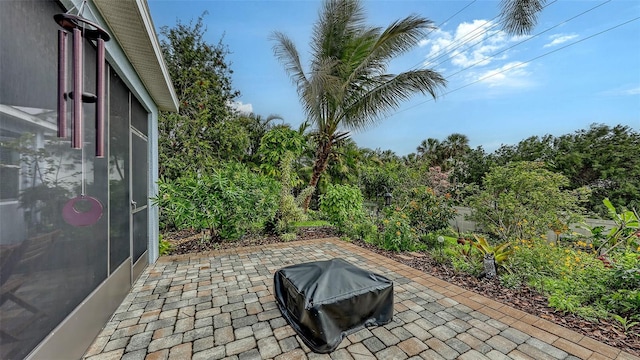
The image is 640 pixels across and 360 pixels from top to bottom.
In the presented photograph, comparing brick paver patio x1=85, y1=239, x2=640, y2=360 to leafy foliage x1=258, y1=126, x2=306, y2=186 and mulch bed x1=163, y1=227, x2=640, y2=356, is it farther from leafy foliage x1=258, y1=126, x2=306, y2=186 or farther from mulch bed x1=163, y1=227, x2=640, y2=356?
leafy foliage x1=258, y1=126, x2=306, y2=186

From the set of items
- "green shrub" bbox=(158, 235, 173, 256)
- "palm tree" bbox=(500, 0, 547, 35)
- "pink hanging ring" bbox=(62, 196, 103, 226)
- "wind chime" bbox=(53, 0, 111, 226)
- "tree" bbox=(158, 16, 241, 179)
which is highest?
"palm tree" bbox=(500, 0, 547, 35)

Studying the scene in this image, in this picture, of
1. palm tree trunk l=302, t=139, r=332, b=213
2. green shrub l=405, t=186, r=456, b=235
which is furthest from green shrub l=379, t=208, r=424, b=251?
palm tree trunk l=302, t=139, r=332, b=213

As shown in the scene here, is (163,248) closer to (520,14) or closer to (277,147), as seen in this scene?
(277,147)

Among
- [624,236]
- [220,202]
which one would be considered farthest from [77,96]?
[624,236]

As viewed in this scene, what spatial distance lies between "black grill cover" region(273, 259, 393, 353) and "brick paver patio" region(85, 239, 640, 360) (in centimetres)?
12

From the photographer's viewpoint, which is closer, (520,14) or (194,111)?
(520,14)

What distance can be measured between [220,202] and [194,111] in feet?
13.0

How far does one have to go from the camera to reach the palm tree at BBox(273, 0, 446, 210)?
698 cm

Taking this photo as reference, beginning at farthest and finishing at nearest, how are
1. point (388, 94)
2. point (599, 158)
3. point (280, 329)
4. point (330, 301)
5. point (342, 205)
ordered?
point (599, 158) < point (388, 94) < point (342, 205) < point (280, 329) < point (330, 301)

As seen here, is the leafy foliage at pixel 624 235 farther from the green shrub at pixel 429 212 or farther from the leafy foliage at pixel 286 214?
the leafy foliage at pixel 286 214

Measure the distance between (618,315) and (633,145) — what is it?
46.5 feet

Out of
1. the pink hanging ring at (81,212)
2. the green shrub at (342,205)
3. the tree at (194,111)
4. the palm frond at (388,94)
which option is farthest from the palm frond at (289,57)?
the pink hanging ring at (81,212)

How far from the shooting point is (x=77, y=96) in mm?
1265

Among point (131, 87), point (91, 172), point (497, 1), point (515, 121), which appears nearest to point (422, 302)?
point (91, 172)
